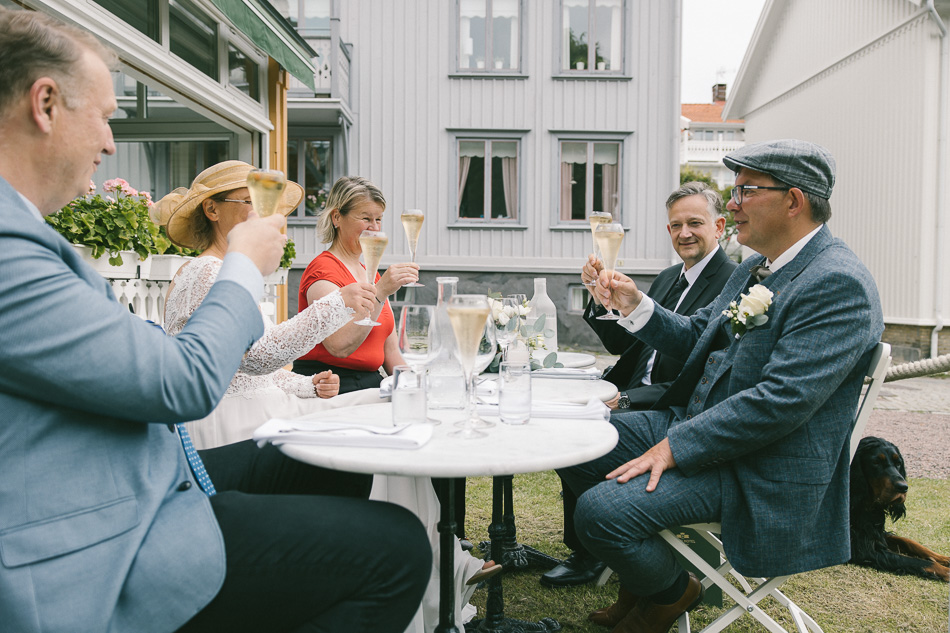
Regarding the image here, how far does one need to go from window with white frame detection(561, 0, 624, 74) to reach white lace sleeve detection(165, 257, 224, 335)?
12.2 metres

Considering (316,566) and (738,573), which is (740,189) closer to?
(738,573)

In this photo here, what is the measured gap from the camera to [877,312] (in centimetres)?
204

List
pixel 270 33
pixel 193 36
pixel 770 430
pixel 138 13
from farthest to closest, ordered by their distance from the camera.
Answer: pixel 270 33, pixel 193 36, pixel 138 13, pixel 770 430

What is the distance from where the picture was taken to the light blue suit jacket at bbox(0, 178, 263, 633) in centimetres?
114

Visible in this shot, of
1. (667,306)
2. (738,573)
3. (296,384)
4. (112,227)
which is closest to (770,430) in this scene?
(738,573)

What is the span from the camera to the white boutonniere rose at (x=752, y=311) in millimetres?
2146

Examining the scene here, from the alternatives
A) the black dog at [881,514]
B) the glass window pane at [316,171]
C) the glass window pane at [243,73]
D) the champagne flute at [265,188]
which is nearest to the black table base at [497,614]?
the champagne flute at [265,188]

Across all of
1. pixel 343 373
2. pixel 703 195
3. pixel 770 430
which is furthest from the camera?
pixel 703 195

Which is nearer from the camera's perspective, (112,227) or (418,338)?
(418,338)

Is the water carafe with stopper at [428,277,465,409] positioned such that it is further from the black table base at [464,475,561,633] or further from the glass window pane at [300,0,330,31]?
the glass window pane at [300,0,330,31]

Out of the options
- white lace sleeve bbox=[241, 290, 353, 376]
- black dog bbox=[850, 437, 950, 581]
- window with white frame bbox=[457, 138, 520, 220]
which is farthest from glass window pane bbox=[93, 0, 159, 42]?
window with white frame bbox=[457, 138, 520, 220]

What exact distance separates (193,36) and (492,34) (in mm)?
8440

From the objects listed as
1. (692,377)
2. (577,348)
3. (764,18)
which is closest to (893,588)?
(692,377)

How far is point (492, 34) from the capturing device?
13.2 m
